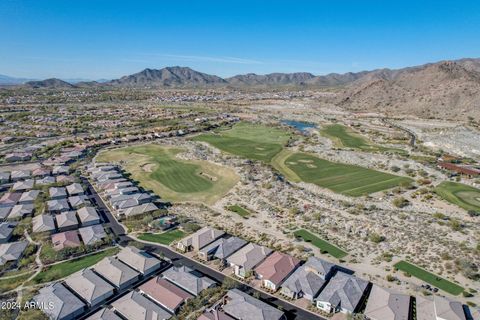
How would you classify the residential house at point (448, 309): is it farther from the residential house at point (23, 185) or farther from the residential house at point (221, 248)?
the residential house at point (23, 185)

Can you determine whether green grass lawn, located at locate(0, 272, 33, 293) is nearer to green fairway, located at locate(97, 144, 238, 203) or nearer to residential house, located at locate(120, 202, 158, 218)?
residential house, located at locate(120, 202, 158, 218)

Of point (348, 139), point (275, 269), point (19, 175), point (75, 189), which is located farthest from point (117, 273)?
point (348, 139)

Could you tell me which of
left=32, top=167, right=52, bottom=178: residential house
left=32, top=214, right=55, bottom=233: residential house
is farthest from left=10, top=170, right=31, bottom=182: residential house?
left=32, top=214, right=55, bottom=233: residential house

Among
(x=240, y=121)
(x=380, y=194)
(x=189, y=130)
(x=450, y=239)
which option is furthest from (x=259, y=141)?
(x=450, y=239)

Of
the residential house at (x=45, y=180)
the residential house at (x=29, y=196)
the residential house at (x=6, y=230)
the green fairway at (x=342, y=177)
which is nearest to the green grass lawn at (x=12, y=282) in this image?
the residential house at (x=6, y=230)

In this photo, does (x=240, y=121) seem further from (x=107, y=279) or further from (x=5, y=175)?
(x=107, y=279)

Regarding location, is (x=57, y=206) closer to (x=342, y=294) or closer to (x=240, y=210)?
(x=240, y=210)
